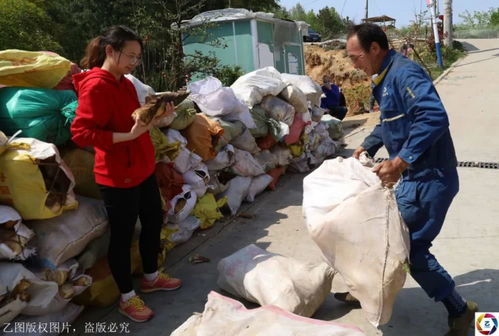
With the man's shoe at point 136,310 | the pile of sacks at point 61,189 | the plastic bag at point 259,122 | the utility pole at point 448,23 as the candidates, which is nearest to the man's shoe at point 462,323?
the man's shoe at point 136,310

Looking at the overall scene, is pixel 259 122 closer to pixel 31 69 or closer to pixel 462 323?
pixel 31 69

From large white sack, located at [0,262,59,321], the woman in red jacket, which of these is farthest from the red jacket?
large white sack, located at [0,262,59,321]

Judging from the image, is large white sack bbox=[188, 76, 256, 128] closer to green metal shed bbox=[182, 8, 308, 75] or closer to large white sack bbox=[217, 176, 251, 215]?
large white sack bbox=[217, 176, 251, 215]

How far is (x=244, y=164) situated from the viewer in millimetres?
4637

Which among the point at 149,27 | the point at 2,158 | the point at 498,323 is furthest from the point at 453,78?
the point at 2,158

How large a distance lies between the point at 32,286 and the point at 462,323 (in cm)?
215

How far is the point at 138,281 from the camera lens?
10.3ft

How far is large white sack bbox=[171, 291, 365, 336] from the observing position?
1.65 m

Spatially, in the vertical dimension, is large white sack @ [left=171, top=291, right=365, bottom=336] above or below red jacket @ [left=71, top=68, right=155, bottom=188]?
below

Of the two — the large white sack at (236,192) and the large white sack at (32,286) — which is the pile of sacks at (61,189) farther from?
the large white sack at (236,192)

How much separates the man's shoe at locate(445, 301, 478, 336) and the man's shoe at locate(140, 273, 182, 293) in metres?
1.63

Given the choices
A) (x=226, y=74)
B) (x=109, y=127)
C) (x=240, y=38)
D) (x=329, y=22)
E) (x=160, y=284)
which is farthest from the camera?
(x=329, y=22)

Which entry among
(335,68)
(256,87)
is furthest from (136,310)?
(335,68)

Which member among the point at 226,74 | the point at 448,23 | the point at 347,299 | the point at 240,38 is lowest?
the point at 347,299
